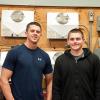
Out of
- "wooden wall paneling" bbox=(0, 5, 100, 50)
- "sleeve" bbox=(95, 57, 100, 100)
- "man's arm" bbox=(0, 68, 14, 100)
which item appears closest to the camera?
"sleeve" bbox=(95, 57, 100, 100)

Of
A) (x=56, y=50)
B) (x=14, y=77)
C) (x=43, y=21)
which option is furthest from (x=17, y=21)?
(x=14, y=77)

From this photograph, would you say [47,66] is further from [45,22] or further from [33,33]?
[45,22]

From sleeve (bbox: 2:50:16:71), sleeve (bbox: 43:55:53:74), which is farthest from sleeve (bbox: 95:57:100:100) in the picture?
sleeve (bbox: 2:50:16:71)

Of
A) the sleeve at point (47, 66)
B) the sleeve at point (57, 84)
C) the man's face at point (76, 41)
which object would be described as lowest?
the sleeve at point (57, 84)

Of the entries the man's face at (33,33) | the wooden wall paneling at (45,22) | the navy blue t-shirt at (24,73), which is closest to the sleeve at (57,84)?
the navy blue t-shirt at (24,73)

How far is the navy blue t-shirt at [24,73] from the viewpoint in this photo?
274 centimetres

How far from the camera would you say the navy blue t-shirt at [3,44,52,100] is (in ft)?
8.98

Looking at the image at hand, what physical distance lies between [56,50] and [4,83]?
40.7 inches

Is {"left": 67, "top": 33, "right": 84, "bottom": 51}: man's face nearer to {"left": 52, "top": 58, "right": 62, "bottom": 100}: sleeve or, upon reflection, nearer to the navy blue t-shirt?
{"left": 52, "top": 58, "right": 62, "bottom": 100}: sleeve

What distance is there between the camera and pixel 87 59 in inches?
105

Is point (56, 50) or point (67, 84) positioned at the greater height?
point (56, 50)

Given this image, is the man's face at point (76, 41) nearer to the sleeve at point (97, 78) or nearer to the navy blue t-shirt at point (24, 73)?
the sleeve at point (97, 78)

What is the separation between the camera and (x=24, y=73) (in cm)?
274

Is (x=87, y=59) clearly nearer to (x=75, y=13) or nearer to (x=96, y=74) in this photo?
(x=96, y=74)
